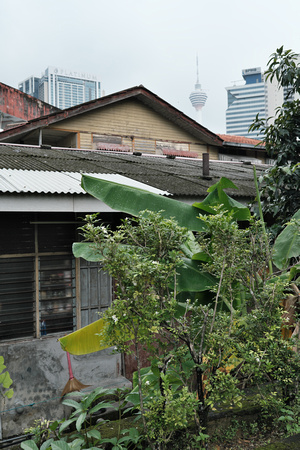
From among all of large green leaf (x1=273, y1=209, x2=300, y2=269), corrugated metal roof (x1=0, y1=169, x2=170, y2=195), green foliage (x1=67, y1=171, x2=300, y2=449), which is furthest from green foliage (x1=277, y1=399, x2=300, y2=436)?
corrugated metal roof (x1=0, y1=169, x2=170, y2=195)

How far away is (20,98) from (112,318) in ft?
61.6

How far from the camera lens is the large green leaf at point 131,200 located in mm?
3533

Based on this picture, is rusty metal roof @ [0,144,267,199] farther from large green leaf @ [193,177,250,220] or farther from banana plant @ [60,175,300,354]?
large green leaf @ [193,177,250,220]

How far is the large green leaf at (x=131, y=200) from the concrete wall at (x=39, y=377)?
9.77 feet

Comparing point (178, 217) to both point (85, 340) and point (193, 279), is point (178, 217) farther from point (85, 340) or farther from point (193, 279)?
point (85, 340)

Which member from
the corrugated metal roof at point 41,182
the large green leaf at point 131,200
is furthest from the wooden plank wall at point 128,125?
the large green leaf at point 131,200

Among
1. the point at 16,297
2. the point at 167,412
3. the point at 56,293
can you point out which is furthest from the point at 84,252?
the point at 56,293

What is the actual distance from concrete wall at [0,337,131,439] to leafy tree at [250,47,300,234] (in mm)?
3010

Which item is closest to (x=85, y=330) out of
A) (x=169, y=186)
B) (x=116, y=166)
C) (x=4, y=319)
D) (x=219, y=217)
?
→ (x=219, y=217)

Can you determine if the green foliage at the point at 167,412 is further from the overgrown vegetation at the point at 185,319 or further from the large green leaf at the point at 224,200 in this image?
the large green leaf at the point at 224,200

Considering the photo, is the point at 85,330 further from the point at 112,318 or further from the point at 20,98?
the point at 20,98

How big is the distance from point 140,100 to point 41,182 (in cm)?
1098

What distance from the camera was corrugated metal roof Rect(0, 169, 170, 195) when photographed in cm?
491

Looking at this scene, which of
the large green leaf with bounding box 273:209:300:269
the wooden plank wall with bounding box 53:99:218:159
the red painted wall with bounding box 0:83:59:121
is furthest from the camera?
the red painted wall with bounding box 0:83:59:121
